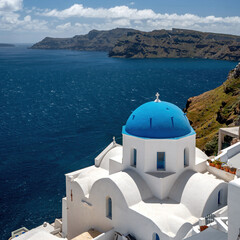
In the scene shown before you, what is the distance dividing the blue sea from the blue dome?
19.7m

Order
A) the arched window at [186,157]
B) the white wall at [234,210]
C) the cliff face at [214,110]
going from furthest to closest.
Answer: the cliff face at [214,110]
the arched window at [186,157]
the white wall at [234,210]

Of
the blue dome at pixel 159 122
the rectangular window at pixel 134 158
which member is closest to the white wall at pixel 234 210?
the blue dome at pixel 159 122

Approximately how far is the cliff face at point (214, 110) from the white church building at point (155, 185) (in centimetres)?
→ 2485

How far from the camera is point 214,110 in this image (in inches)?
2618

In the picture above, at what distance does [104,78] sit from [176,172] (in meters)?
124

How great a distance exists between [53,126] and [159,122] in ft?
165

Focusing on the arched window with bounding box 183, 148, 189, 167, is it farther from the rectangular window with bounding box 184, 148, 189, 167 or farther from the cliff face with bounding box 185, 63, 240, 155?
the cliff face with bounding box 185, 63, 240, 155

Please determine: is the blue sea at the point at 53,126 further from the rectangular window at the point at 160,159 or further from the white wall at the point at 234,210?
the white wall at the point at 234,210

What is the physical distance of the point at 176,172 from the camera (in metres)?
20.6

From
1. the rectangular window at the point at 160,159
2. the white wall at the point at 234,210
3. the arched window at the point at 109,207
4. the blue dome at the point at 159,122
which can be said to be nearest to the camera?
the white wall at the point at 234,210

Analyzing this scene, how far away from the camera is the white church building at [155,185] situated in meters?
18.5

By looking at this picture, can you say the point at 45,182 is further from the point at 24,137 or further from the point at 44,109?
the point at 44,109

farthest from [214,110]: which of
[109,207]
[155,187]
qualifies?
[109,207]

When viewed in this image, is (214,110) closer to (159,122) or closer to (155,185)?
(159,122)
